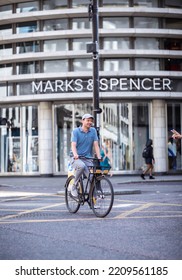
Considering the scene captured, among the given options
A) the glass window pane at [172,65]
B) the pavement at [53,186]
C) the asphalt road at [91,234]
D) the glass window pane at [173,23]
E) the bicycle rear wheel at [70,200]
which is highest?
the glass window pane at [173,23]

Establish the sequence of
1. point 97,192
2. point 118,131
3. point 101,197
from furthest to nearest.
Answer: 1. point 118,131
2. point 97,192
3. point 101,197

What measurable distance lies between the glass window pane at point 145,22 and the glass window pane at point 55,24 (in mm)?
3762

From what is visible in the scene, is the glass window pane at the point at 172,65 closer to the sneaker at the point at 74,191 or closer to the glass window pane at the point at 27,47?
the glass window pane at the point at 27,47

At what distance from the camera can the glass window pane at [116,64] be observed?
27.4 m

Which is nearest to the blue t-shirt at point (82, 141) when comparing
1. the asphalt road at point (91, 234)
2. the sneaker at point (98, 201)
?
the sneaker at point (98, 201)

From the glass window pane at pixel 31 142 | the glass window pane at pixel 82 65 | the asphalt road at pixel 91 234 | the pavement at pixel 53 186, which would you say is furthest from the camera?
the glass window pane at pixel 31 142

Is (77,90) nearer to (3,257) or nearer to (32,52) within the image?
(32,52)

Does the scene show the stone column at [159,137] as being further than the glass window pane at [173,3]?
No

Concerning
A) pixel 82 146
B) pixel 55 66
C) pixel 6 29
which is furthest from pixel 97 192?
pixel 6 29

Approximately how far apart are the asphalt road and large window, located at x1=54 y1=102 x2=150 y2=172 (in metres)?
17.2

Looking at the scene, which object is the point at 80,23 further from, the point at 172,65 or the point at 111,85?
the point at 172,65

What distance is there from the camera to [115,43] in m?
27.7

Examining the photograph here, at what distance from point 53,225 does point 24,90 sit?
21.2m

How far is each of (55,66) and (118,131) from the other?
4.83 meters
